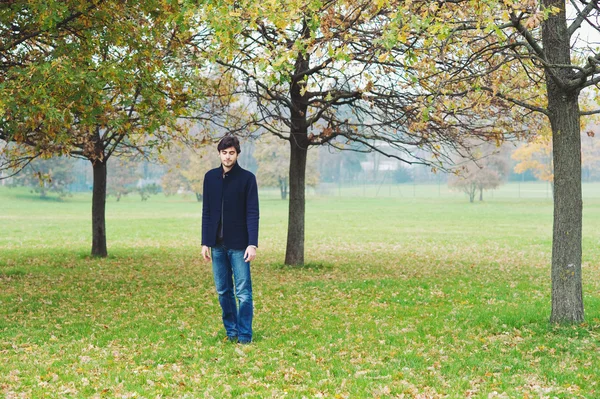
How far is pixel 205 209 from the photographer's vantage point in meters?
8.17

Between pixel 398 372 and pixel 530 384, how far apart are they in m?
1.31

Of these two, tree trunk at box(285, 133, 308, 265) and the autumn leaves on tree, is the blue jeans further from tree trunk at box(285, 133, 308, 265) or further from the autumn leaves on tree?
tree trunk at box(285, 133, 308, 265)

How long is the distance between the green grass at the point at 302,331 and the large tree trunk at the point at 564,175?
499 millimetres

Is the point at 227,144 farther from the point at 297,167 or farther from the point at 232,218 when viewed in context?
the point at 297,167

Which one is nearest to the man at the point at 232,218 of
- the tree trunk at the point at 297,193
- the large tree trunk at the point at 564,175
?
the large tree trunk at the point at 564,175

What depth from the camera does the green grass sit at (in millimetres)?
6531

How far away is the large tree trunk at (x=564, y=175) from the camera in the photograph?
8625 millimetres

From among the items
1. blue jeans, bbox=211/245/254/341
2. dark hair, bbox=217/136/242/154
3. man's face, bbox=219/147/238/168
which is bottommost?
blue jeans, bbox=211/245/254/341

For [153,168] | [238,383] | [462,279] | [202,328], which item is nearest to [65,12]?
[202,328]

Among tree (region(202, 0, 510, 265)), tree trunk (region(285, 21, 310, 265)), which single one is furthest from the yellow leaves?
tree trunk (region(285, 21, 310, 265))

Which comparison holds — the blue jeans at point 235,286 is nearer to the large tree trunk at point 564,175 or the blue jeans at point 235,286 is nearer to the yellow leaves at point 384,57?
the yellow leaves at point 384,57

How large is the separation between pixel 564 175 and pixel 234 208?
14.3 feet

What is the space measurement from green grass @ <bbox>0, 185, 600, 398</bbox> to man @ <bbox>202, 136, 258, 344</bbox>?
3.15ft

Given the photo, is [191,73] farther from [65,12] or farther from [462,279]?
[462,279]
